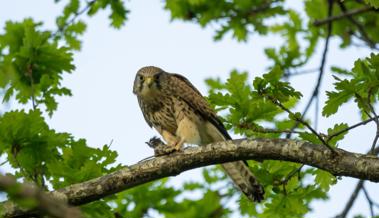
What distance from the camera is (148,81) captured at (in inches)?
231

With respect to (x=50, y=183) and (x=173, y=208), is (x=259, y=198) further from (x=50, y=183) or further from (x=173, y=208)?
(x=50, y=183)

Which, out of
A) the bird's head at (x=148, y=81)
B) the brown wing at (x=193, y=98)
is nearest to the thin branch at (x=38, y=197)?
the brown wing at (x=193, y=98)

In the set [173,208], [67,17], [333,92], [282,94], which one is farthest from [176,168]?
[67,17]

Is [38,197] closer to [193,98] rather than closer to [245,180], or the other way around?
[245,180]

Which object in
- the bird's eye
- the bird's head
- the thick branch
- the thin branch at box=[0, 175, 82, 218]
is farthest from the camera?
the bird's eye

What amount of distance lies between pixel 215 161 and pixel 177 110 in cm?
194

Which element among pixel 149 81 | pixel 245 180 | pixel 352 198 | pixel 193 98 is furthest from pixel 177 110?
pixel 352 198

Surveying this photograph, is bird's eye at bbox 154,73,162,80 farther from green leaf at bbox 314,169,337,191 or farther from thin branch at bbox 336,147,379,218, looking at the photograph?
green leaf at bbox 314,169,337,191

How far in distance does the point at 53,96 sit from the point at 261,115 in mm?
2242

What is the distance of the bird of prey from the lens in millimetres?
5633

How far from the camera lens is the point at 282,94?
363 cm

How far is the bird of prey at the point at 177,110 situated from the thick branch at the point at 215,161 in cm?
158

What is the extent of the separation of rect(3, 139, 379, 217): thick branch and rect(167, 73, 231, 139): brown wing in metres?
1.67

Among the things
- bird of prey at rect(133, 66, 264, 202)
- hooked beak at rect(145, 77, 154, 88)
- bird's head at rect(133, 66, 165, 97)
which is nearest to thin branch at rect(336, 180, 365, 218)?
bird of prey at rect(133, 66, 264, 202)
